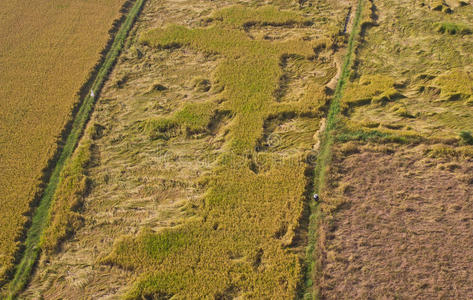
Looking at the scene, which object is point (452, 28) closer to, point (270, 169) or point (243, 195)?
point (270, 169)

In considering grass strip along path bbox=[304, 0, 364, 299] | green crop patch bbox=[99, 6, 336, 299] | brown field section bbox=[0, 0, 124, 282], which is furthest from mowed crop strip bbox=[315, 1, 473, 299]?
brown field section bbox=[0, 0, 124, 282]

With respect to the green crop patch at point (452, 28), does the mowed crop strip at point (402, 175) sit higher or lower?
lower

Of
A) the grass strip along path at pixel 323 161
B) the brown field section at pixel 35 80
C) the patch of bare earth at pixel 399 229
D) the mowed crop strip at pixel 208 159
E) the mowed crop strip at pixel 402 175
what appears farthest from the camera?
the brown field section at pixel 35 80

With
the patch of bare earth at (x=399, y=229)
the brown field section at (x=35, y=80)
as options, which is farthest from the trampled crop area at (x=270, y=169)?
the brown field section at (x=35, y=80)

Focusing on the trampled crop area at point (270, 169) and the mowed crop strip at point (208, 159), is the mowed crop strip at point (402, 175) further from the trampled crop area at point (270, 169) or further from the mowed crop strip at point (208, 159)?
the mowed crop strip at point (208, 159)

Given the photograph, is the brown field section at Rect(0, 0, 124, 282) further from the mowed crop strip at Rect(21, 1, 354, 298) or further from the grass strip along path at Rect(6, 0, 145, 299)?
the mowed crop strip at Rect(21, 1, 354, 298)

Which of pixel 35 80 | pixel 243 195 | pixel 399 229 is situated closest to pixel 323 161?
pixel 243 195
